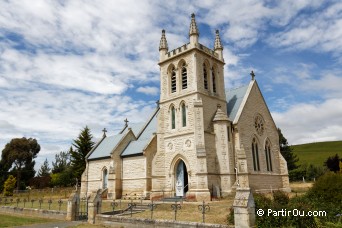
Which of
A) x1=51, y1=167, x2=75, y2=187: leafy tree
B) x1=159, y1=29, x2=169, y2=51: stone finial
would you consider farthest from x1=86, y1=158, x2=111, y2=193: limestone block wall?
x1=51, y1=167, x2=75, y2=187: leafy tree

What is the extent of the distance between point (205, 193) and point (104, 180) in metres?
16.0

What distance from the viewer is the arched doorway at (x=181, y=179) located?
26.6 metres

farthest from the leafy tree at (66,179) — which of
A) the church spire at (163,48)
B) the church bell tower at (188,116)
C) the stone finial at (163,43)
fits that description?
the stone finial at (163,43)

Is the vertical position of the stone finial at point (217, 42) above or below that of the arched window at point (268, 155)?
above

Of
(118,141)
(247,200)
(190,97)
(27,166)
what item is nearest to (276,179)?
(190,97)

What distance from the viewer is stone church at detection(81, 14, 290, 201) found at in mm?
25016

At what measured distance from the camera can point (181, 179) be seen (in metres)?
26.8

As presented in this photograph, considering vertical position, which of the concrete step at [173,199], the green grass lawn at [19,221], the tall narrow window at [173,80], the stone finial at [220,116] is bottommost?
the green grass lawn at [19,221]

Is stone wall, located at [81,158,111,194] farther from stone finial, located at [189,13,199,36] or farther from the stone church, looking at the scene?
stone finial, located at [189,13,199,36]

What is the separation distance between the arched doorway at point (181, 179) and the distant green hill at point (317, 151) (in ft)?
Answer: 211

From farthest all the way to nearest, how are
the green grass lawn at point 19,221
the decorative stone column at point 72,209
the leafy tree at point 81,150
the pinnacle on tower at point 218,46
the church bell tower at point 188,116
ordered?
1. the leafy tree at point 81,150
2. the pinnacle on tower at point 218,46
3. the church bell tower at point 188,116
4. the decorative stone column at point 72,209
5. the green grass lawn at point 19,221

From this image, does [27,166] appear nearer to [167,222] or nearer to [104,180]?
[104,180]

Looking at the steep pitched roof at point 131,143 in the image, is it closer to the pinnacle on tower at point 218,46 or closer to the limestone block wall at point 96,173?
the limestone block wall at point 96,173

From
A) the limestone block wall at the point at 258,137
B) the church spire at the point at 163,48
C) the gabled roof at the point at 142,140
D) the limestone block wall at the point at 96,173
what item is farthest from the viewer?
the limestone block wall at the point at 96,173
